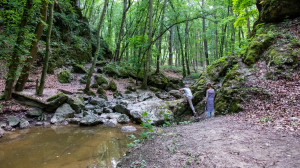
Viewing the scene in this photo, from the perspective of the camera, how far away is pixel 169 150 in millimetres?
4031

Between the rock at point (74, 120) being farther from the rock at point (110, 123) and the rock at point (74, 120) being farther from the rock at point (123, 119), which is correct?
the rock at point (123, 119)

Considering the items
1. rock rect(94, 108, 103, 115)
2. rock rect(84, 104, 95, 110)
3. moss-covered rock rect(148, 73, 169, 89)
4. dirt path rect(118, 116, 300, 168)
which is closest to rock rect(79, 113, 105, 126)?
rock rect(94, 108, 103, 115)

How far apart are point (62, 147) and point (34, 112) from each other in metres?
3.95

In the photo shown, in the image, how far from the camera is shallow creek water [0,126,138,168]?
441 cm

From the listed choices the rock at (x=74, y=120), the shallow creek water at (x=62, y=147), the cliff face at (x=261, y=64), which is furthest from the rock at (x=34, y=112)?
the cliff face at (x=261, y=64)

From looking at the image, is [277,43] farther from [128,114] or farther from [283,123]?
[128,114]

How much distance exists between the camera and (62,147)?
5.45 m

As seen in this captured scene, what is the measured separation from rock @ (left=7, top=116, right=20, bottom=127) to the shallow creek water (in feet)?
2.10

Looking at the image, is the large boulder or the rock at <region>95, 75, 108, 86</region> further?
the rock at <region>95, 75, 108, 86</region>

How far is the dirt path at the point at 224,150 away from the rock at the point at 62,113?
5377 mm

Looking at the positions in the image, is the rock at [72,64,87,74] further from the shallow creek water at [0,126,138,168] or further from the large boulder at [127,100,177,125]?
the shallow creek water at [0,126,138,168]

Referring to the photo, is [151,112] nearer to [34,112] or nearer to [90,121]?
[90,121]

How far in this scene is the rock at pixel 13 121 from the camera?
705 cm

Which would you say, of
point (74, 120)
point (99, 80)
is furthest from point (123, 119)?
point (99, 80)
